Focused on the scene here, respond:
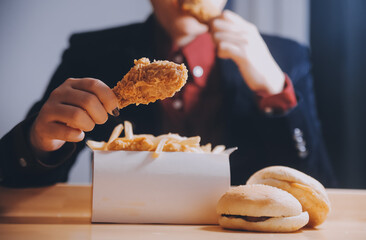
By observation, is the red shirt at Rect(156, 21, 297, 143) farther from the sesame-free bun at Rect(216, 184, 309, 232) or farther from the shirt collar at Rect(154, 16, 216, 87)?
the sesame-free bun at Rect(216, 184, 309, 232)

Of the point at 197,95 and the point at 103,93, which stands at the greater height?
the point at 103,93

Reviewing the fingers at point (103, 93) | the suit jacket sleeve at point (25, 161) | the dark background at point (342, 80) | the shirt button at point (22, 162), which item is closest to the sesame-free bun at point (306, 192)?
the fingers at point (103, 93)

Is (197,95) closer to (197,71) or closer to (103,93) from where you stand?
(197,71)

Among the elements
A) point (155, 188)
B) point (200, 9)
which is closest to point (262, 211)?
point (155, 188)

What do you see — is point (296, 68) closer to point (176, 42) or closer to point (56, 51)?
point (176, 42)

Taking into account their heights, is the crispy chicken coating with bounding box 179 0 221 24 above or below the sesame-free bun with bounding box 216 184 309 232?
above

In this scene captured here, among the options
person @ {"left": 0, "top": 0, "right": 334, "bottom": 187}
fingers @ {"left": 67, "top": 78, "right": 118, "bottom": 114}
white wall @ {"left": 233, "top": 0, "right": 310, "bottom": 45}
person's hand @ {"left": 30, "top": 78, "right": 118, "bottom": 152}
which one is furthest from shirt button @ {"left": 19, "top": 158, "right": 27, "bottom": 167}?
white wall @ {"left": 233, "top": 0, "right": 310, "bottom": 45}
